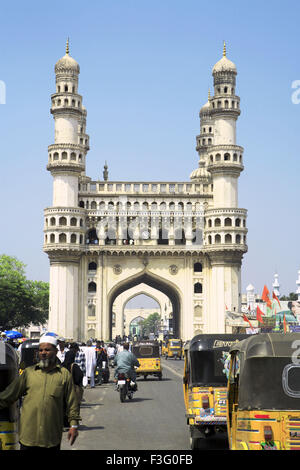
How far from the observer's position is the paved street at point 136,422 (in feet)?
41.5

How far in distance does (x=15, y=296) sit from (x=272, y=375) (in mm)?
70294

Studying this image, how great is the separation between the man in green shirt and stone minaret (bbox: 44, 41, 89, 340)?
54.7 metres

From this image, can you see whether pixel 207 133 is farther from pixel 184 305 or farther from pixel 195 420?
pixel 195 420

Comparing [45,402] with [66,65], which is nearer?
[45,402]

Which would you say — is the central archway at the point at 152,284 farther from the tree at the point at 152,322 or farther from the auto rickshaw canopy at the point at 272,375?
the tree at the point at 152,322

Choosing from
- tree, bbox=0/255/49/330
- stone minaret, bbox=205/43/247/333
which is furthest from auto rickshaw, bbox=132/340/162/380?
tree, bbox=0/255/49/330

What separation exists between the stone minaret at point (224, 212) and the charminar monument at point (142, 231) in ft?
0.28

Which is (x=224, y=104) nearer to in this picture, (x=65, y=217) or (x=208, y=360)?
(x=65, y=217)

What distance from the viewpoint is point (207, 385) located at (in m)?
12.7

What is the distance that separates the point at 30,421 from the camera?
728 cm

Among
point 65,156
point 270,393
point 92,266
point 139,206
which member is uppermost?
point 65,156

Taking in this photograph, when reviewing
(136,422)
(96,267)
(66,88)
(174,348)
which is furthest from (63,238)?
(136,422)

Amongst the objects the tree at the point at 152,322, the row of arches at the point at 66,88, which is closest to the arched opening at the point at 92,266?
the row of arches at the point at 66,88
